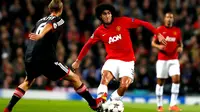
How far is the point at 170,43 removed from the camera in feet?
52.3

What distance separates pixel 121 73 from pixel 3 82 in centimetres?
961

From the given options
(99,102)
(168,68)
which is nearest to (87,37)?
(168,68)

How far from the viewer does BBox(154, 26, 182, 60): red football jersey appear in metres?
15.9

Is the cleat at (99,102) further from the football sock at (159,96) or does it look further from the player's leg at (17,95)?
the football sock at (159,96)

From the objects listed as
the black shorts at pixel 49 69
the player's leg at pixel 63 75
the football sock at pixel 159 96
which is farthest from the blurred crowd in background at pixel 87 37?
the black shorts at pixel 49 69

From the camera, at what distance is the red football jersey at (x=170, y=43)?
1591 cm

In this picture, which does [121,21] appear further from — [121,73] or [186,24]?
[186,24]

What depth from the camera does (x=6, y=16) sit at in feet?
75.8

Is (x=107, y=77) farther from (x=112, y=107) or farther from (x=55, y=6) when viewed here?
(x=55, y=6)

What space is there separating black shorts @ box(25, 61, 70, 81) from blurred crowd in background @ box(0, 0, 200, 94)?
29.5 feet

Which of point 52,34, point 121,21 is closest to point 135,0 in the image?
point 121,21

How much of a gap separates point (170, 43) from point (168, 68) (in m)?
0.73

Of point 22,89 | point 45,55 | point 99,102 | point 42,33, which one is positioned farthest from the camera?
point 99,102

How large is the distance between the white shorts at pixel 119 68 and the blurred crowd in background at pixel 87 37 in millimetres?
7965
